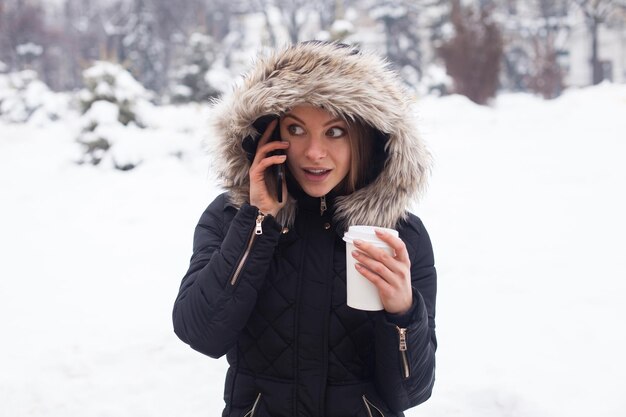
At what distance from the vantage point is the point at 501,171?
8719 mm

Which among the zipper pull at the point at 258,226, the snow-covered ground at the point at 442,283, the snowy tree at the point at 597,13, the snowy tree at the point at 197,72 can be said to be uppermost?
the snowy tree at the point at 597,13

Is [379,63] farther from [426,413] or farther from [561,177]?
[561,177]

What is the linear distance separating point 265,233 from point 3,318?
3.71 meters

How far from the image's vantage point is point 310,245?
1.69 meters

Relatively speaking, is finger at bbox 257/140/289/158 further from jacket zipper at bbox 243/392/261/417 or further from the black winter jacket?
jacket zipper at bbox 243/392/261/417

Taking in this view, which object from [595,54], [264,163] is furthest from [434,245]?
[595,54]

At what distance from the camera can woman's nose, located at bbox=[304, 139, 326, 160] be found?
5.16 feet

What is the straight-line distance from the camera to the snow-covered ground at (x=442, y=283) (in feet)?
10.3

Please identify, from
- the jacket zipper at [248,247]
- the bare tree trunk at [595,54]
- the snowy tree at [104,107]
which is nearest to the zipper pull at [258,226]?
the jacket zipper at [248,247]

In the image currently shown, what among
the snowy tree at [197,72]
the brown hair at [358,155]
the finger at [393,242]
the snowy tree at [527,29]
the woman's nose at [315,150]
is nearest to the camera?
the finger at [393,242]

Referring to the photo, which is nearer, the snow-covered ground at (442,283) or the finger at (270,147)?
→ the finger at (270,147)

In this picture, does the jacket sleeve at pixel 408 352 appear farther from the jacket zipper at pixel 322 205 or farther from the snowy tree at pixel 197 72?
the snowy tree at pixel 197 72

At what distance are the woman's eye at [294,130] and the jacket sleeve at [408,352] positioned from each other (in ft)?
1.59

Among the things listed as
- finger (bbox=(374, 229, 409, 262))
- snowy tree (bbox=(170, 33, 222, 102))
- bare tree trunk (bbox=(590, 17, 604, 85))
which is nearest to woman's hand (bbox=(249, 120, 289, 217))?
finger (bbox=(374, 229, 409, 262))
